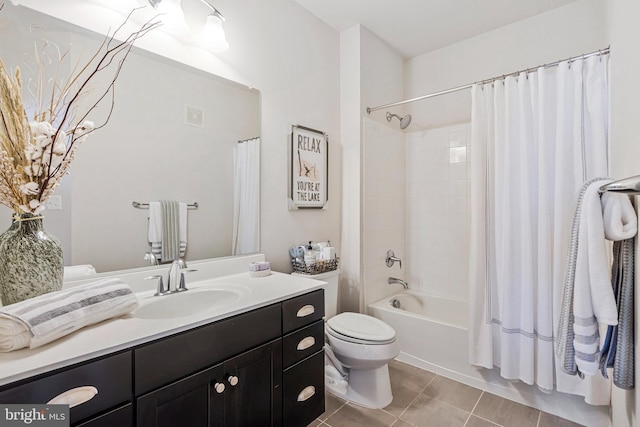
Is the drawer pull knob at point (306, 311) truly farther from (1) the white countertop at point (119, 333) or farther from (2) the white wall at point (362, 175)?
(2) the white wall at point (362, 175)

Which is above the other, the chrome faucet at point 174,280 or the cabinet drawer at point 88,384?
the chrome faucet at point 174,280

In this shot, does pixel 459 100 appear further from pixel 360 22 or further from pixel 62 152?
pixel 62 152

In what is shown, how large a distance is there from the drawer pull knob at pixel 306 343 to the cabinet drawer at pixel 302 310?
74 mm

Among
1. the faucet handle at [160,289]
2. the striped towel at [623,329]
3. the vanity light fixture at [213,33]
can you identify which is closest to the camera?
the striped towel at [623,329]

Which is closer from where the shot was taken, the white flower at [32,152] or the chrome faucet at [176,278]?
the white flower at [32,152]

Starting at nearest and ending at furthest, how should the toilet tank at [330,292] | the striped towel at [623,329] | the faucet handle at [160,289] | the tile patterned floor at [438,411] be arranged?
the striped towel at [623,329] → the faucet handle at [160,289] → the tile patterned floor at [438,411] → the toilet tank at [330,292]

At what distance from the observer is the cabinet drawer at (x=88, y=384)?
689 millimetres

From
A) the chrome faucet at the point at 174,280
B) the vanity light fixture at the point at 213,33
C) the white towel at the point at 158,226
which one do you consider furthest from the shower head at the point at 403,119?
the chrome faucet at the point at 174,280

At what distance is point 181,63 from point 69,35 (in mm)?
434

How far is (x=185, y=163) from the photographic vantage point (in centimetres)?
153

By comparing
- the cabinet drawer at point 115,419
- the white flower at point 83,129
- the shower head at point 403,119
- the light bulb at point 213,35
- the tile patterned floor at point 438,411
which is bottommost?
the tile patterned floor at point 438,411

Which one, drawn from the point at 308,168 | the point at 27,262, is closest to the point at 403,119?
the point at 308,168

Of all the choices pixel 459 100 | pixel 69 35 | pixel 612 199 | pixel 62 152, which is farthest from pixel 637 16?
pixel 69 35

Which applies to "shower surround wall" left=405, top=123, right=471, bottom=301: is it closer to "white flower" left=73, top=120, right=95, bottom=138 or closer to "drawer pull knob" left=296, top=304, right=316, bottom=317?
"drawer pull knob" left=296, top=304, right=316, bottom=317
